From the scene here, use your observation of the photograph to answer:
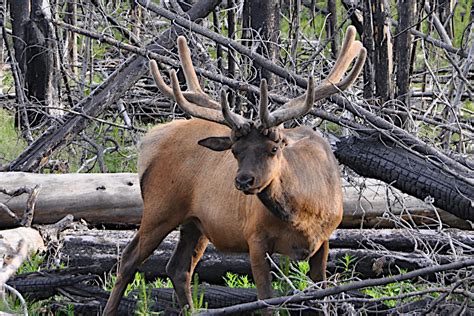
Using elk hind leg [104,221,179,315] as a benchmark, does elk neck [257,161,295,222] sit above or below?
above

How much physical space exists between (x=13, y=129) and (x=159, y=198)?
6811 millimetres

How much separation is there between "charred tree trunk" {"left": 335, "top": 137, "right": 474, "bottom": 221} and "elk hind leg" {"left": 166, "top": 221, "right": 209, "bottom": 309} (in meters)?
1.46

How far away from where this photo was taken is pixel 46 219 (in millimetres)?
9188

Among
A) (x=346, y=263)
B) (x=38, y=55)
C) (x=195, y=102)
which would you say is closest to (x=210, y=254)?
(x=346, y=263)

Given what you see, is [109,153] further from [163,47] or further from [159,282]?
[159,282]

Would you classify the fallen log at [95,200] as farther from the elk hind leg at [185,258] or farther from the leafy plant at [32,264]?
the elk hind leg at [185,258]

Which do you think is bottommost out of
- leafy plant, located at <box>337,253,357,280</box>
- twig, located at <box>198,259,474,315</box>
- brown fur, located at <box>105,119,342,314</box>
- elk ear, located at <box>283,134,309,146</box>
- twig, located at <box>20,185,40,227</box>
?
leafy plant, located at <box>337,253,357,280</box>

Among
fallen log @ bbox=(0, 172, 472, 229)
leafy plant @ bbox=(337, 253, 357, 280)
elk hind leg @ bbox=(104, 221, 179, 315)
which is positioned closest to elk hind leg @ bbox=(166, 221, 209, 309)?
elk hind leg @ bbox=(104, 221, 179, 315)

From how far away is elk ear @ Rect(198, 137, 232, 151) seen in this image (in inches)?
261

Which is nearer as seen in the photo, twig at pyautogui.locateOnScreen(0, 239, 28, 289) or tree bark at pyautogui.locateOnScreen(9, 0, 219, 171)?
twig at pyautogui.locateOnScreen(0, 239, 28, 289)

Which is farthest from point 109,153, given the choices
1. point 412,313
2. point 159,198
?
point 412,313

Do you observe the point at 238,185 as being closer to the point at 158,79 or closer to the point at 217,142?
the point at 217,142

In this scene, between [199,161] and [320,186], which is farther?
[199,161]

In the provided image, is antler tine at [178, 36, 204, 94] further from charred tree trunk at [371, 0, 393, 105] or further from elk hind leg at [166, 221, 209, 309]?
charred tree trunk at [371, 0, 393, 105]
